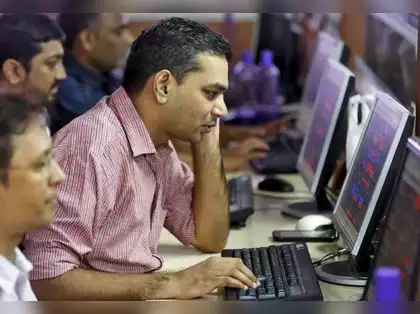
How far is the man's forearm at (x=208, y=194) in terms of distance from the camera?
92.7 inches

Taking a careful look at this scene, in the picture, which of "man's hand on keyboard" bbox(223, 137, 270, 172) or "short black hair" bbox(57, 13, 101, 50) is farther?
"short black hair" bbox(57, 13, 101, 50)

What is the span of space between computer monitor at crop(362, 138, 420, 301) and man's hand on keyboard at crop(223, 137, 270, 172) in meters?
1.70

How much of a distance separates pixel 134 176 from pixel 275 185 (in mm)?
1116

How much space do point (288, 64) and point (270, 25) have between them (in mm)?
357

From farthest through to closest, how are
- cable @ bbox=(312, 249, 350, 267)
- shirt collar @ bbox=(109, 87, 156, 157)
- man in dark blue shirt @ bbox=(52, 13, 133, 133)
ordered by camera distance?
man in dark blue shirt @ bbox=(52, 13, 133, 133) < cable @ bbox=(312, 249, 350, 267) < shirt collar @ bbox=(109, 87, 156, 157)

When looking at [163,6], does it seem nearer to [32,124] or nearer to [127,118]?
[32,124]

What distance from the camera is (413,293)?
1396mm

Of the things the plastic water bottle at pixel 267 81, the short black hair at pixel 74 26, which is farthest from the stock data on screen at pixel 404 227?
the plastic water bottle at pixel 267 81

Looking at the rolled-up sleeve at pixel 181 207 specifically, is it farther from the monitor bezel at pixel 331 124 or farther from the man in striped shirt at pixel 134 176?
the monitor bezel at pixel 331 124

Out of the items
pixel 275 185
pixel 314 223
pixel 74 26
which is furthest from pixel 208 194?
pixel 74 26

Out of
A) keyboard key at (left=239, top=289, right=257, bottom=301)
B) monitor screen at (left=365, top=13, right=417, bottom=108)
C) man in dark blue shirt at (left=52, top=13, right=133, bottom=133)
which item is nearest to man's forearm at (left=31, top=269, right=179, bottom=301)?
keyboard key at (left=239, top=289, right=257, bottom=301)

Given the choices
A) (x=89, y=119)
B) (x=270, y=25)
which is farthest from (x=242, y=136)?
(x=89, y=119)

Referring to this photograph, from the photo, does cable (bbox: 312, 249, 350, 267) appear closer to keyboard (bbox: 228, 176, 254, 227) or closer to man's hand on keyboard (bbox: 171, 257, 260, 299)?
man's hand on keyboard (bbox: 171, 257, 260, 299)

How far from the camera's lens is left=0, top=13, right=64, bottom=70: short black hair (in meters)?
3.05
